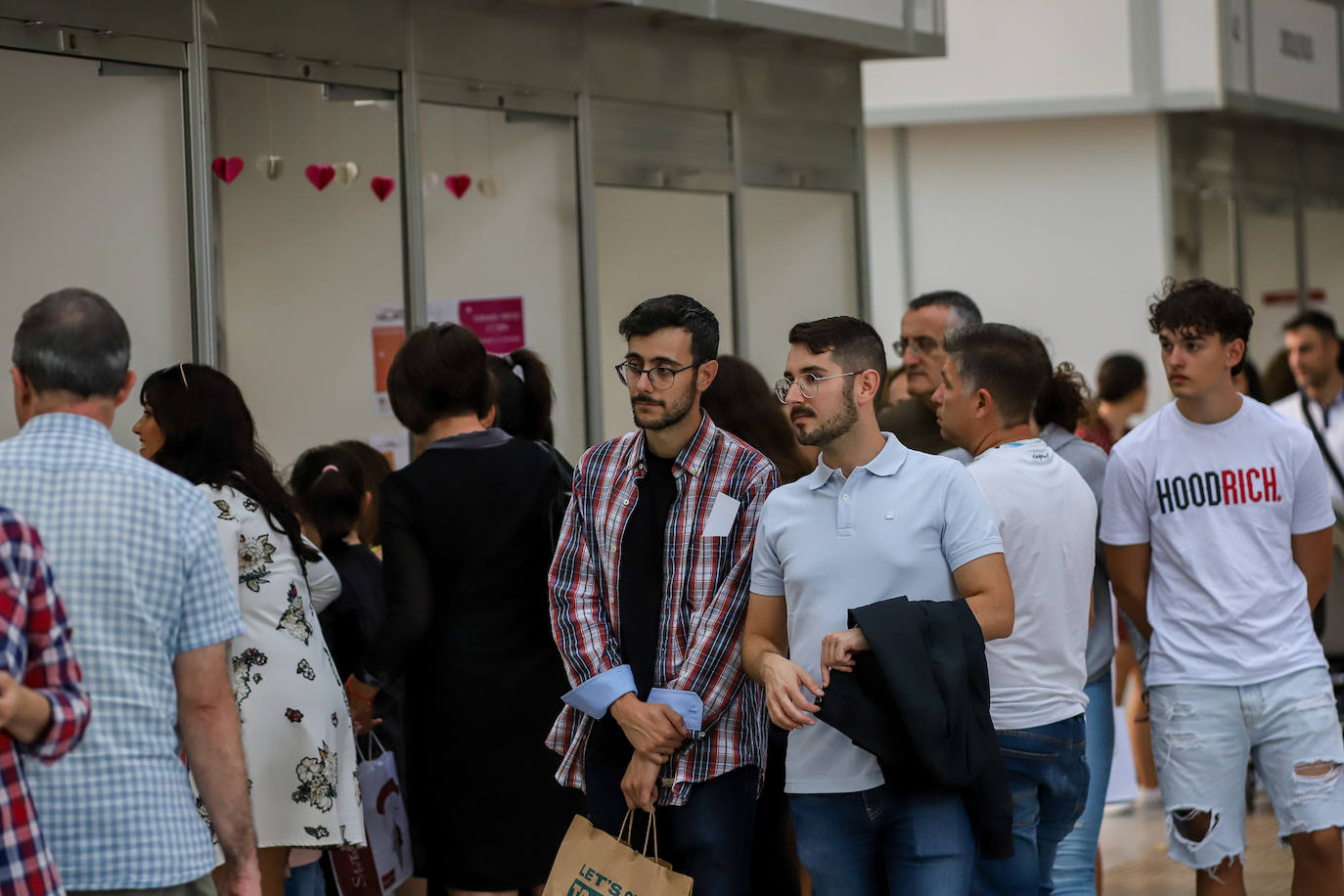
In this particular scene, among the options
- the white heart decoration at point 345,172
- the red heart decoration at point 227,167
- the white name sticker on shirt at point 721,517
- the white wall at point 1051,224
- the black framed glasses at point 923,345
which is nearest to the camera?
the white name sticker on shirt at point 721,517

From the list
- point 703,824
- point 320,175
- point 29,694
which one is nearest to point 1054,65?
point 320,175

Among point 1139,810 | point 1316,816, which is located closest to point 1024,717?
point 1316,816

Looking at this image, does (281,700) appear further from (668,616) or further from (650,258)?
(650,258)

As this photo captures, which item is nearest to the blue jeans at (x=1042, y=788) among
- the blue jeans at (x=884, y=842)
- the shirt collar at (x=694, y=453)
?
the blue jeans at (x=884, y=842)

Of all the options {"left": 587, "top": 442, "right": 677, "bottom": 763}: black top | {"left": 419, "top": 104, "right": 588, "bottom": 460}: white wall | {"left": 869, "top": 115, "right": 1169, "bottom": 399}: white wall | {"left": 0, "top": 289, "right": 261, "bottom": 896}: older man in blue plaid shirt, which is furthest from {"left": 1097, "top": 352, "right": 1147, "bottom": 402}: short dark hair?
{"left": 0, "top": 289, "right": 261, "bottom": 896}: older man in blue plaid shirt

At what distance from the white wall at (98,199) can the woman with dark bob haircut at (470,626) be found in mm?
1566

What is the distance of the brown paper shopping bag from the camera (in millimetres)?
4012

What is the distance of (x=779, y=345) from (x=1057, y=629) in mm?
5417

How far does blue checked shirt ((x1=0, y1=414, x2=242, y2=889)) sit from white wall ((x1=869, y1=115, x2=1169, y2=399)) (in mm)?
11753

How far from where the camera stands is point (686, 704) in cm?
417

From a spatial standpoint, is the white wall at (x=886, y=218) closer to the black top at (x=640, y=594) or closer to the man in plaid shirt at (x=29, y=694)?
the black top at (x=640, y=594)

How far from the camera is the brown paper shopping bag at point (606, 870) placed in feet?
13.2

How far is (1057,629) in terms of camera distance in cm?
455

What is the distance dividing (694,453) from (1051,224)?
425 inches
